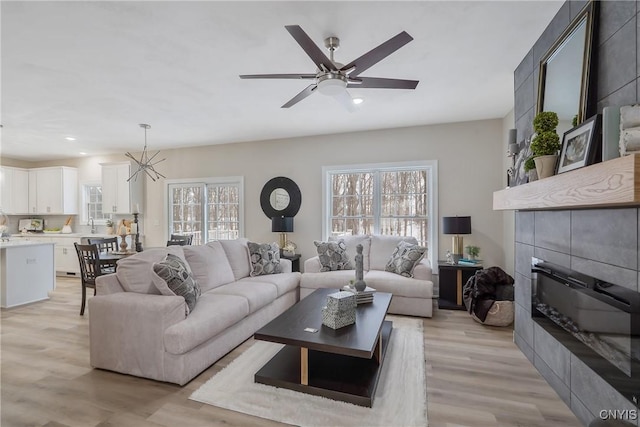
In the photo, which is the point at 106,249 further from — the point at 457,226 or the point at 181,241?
the point at 457,226

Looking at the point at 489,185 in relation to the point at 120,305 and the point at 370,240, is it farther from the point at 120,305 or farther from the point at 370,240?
the point at 120,305

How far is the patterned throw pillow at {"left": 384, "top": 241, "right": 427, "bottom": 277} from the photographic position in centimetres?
413

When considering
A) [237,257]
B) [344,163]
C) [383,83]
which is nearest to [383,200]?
[344,163]

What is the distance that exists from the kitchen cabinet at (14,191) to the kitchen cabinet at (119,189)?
2.21 metres

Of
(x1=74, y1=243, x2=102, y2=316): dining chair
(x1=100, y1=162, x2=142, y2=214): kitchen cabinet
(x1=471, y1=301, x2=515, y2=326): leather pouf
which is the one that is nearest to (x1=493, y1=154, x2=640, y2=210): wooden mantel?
(x1=471, y1=301, x2=515, y2=326): leather pouf

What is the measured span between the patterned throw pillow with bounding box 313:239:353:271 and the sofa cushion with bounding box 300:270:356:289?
12 cm

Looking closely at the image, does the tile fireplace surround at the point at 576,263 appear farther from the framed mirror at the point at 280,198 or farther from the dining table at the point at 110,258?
the dining table at the point at 110,258

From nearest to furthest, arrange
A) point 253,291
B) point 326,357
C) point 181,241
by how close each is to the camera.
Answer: point 326,357 → point 253,291 → point 181,241

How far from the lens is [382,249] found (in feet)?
15.4

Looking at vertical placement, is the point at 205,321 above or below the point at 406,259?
below

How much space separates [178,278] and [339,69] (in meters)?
2.10

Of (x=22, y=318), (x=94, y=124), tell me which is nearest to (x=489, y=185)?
(x=94, y=124)

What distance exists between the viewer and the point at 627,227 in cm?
153

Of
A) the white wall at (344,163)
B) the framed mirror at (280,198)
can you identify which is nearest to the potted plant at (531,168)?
the white wall at (344,163)
